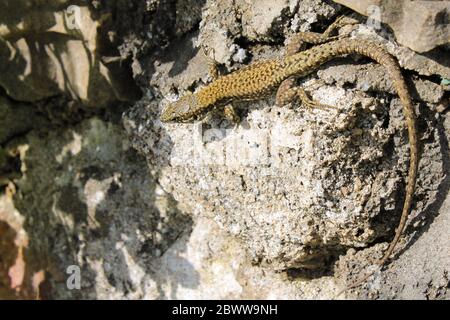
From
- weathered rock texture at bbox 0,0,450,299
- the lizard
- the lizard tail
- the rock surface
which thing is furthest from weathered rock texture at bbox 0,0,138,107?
the rock surface

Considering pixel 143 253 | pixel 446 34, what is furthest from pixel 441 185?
pixel 143 253

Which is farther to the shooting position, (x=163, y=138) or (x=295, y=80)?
(x=163, y=138)

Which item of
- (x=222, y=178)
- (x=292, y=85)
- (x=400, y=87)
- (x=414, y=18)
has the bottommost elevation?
(x=222, y=178)

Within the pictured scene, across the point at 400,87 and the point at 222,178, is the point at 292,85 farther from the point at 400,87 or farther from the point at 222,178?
the point at 222,178

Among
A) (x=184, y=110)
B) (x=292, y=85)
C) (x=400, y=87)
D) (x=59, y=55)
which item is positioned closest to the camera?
Answer: (x=400, y=87)

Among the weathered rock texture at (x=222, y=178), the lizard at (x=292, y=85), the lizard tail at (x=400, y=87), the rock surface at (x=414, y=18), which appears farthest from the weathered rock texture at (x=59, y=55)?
the rock surface at (x=414, y=18)

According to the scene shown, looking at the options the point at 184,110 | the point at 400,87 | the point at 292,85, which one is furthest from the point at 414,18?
the point at 184,110

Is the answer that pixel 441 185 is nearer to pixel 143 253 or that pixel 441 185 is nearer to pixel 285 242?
pixel 285 242
